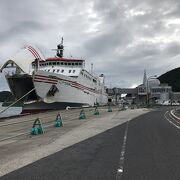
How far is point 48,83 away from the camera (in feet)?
166

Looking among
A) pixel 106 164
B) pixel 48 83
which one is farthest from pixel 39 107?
pixel 106 164

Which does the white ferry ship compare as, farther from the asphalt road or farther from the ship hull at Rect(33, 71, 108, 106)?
the asphalt road

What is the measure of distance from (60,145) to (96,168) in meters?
5.67

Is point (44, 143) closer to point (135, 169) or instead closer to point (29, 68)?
point (135, 169)

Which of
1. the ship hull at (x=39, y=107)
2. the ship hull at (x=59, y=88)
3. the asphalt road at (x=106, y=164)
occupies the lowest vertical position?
the asphalt road at (x=106, y=164)

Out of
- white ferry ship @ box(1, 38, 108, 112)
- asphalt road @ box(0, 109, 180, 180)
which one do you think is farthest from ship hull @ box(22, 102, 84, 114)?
asphalt road @ box(0, 109, 180, 180)

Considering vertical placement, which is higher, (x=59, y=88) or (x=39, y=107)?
(x=59, y=88)

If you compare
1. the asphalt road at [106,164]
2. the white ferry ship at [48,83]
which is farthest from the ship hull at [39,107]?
the asphalt road at [106,164]

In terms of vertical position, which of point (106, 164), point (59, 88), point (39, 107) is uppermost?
point (59, 88)

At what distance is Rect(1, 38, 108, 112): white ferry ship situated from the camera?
4888cm

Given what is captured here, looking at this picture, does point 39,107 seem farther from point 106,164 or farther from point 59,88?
point 106,164

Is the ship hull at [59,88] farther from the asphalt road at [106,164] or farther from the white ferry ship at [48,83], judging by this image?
the asphalt road at [106,164]

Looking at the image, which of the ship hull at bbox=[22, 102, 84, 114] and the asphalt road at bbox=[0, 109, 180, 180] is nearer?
the asphalt road at bbox=[0, 109, 180, 180]

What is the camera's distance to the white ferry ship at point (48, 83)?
160ft
